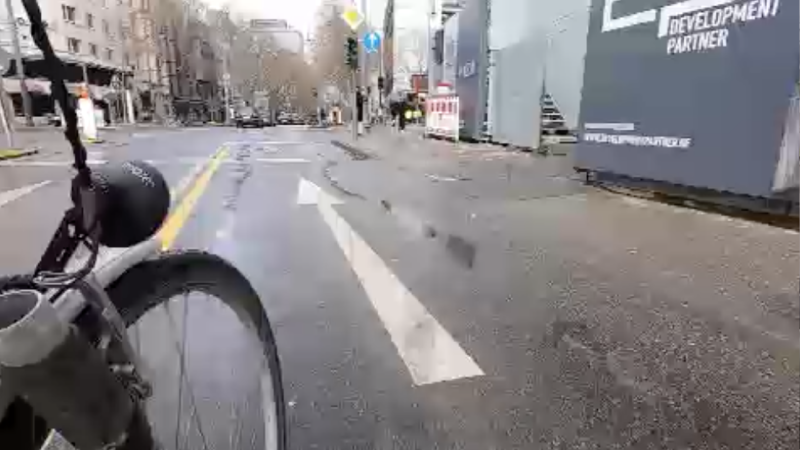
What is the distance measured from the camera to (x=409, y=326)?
3.31 meters

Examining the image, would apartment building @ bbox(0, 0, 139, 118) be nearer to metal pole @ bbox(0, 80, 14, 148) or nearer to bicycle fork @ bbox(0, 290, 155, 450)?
bicycle fork @ bbox(0, 290, 155, 450)

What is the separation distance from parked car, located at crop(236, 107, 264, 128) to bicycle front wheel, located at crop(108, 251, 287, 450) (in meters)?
46.1

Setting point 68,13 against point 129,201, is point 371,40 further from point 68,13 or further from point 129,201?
point 129,201

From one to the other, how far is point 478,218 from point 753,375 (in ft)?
13.1

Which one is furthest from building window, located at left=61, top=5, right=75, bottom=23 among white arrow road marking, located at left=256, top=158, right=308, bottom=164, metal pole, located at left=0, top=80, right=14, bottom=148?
metal pole, located at left=0, top=80, right=14, bottom=148

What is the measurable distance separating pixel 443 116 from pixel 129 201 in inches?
724

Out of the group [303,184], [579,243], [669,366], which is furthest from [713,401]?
[303,184]

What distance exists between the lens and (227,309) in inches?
65.6

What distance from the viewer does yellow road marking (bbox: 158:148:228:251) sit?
17.6 feet

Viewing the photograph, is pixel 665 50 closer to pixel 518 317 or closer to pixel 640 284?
pixel 640 284

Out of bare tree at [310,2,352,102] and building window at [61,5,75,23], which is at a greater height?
bare tree at [310,2,352,102]

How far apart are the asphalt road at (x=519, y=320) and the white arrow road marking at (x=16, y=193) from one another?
91 cm

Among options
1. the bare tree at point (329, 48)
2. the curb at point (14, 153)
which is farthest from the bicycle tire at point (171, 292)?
the bare tree at point (329, 48)

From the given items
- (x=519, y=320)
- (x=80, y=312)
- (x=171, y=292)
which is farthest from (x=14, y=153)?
(x=80, y=312)
